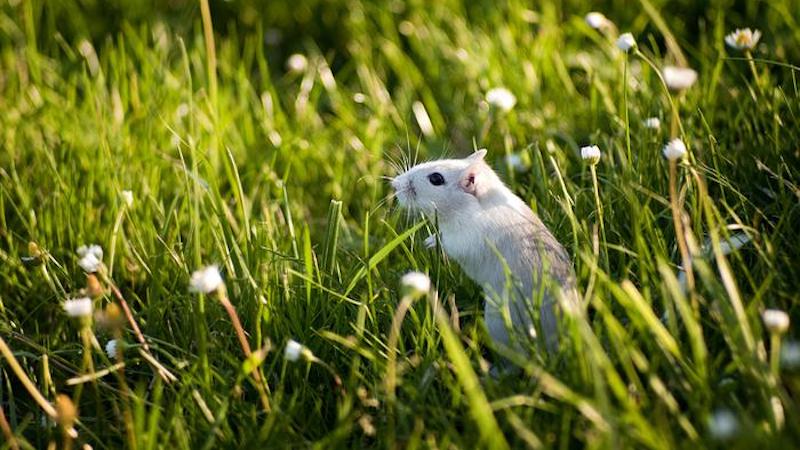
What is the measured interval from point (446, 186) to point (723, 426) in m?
1.24

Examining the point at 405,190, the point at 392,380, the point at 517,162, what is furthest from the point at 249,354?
the point at 517,162

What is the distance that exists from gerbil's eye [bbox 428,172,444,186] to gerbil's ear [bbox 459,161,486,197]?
78 mm

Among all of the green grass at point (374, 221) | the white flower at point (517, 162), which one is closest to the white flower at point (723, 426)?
the green grass at point (374, 221)

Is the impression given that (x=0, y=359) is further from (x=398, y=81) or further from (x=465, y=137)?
(x=398, y=81)

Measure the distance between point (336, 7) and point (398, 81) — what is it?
720 mm

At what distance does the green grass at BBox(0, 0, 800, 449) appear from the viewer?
2141 millimetres

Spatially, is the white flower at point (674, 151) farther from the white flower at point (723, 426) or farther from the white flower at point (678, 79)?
the white flower at point (723, 426)

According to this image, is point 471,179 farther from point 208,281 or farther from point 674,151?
point 208,281

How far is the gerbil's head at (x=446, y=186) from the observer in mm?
2832

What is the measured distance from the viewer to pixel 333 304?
270cm

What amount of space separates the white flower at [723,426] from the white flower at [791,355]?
0.20 metres

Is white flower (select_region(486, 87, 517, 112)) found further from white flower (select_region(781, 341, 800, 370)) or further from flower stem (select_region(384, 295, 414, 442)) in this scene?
white flower (select_region(781, 341, 800, 370))

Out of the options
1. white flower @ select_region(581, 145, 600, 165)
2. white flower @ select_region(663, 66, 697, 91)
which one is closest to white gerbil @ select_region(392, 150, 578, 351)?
white flower @ select_region(581, 145, 600, 165)

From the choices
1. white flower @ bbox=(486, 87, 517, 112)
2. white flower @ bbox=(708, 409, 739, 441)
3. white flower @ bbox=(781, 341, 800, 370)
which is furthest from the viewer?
white flower @ bbox=(486, 87, 517, 112)
